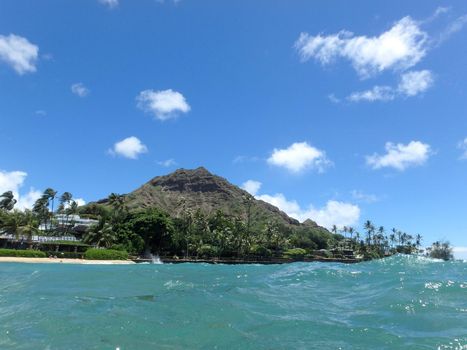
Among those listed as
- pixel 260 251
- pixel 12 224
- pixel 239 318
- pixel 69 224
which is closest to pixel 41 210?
pixel 69 224

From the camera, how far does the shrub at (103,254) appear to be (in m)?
74.7

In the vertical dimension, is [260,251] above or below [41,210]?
below

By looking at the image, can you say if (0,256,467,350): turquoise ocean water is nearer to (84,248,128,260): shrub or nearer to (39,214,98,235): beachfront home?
(84,248,128,260): shrub

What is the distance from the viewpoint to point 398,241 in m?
191

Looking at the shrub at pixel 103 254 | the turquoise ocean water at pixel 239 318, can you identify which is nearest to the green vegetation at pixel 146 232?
the shrub at pixel 103 254

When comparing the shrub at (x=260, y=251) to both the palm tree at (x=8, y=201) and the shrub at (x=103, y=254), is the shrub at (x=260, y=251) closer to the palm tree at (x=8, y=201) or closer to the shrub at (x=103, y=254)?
the shrub at (x=103, y=254)

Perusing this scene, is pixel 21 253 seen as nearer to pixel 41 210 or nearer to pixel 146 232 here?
pixel 146 232

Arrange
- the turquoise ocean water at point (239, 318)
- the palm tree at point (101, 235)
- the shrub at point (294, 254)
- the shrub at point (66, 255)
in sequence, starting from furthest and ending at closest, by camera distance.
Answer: the shrub at point (294, 254) → the palm tree at point (101, 235) → the shrub at point (66, 255) → the turquoise ocean water at point (239, 318)

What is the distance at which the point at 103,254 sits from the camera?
75.8m

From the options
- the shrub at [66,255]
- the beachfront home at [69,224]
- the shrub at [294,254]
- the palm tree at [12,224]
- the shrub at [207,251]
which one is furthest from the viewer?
the shrub at [294,254]

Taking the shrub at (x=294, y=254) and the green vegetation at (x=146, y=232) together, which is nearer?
the green vegetation at (x=146, y=232)

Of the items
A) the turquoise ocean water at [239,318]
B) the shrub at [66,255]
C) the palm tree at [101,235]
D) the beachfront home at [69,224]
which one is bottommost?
the turquoise ocean water at [239,318]

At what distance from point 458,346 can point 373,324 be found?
9.49ft

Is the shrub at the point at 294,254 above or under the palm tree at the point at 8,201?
under
